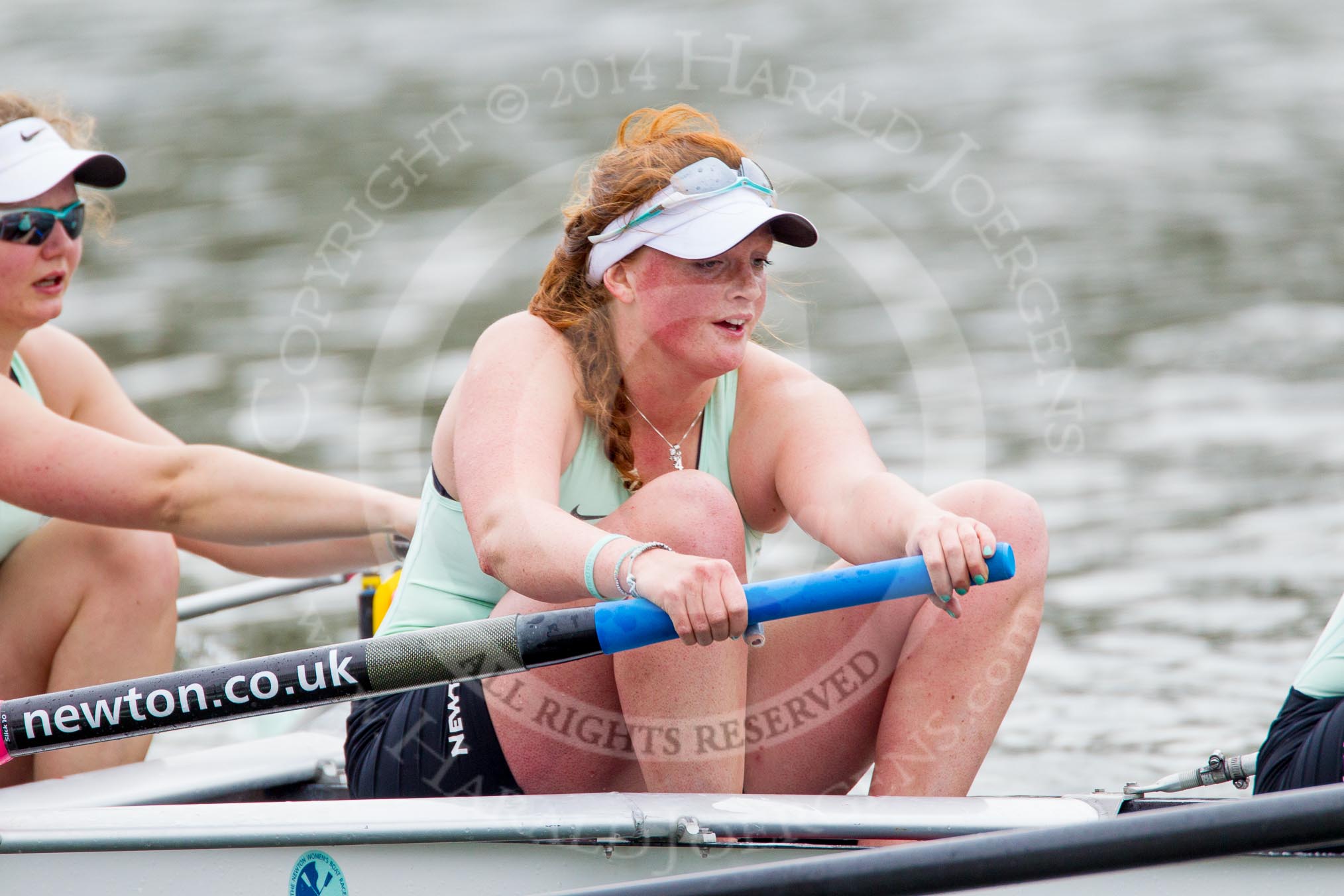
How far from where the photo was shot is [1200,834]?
144cm

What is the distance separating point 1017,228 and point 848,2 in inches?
102

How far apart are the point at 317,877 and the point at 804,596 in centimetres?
64

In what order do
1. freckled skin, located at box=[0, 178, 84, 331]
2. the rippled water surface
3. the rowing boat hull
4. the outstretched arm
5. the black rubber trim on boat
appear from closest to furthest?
1. the black rubber trim on boat
2. the rowing boat hull
3. the outstretched arm
4. freckled skin, located at box=[0, 178, 84, 331]
5. the rippled water surface

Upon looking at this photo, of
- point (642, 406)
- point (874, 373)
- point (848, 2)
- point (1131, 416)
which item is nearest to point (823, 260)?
A: point (874, 373)

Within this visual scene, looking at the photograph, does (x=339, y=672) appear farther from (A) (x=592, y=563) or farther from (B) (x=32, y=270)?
(B) (x=32, y=270)

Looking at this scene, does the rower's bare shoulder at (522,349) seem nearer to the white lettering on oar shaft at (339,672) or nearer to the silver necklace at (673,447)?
the silver necklace at (673,447)

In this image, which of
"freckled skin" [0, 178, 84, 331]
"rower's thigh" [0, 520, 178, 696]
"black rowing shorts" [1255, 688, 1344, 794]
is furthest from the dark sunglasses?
"black rowing shorts" [1255, 688, 1344, 794]

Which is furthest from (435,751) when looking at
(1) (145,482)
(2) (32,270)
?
(2) (32,270)

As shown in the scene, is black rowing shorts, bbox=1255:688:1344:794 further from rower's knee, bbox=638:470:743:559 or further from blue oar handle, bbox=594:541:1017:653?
rower's knee, bbox=638:470:743:559

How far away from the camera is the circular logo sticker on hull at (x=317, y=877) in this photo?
5.69ft

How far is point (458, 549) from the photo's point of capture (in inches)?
78.8

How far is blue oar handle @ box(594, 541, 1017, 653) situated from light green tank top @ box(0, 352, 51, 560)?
42.5 inches

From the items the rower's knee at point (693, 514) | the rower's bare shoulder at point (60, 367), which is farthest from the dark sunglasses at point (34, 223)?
the rower's knee at point (693, 514)

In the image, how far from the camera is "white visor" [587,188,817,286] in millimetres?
1910
